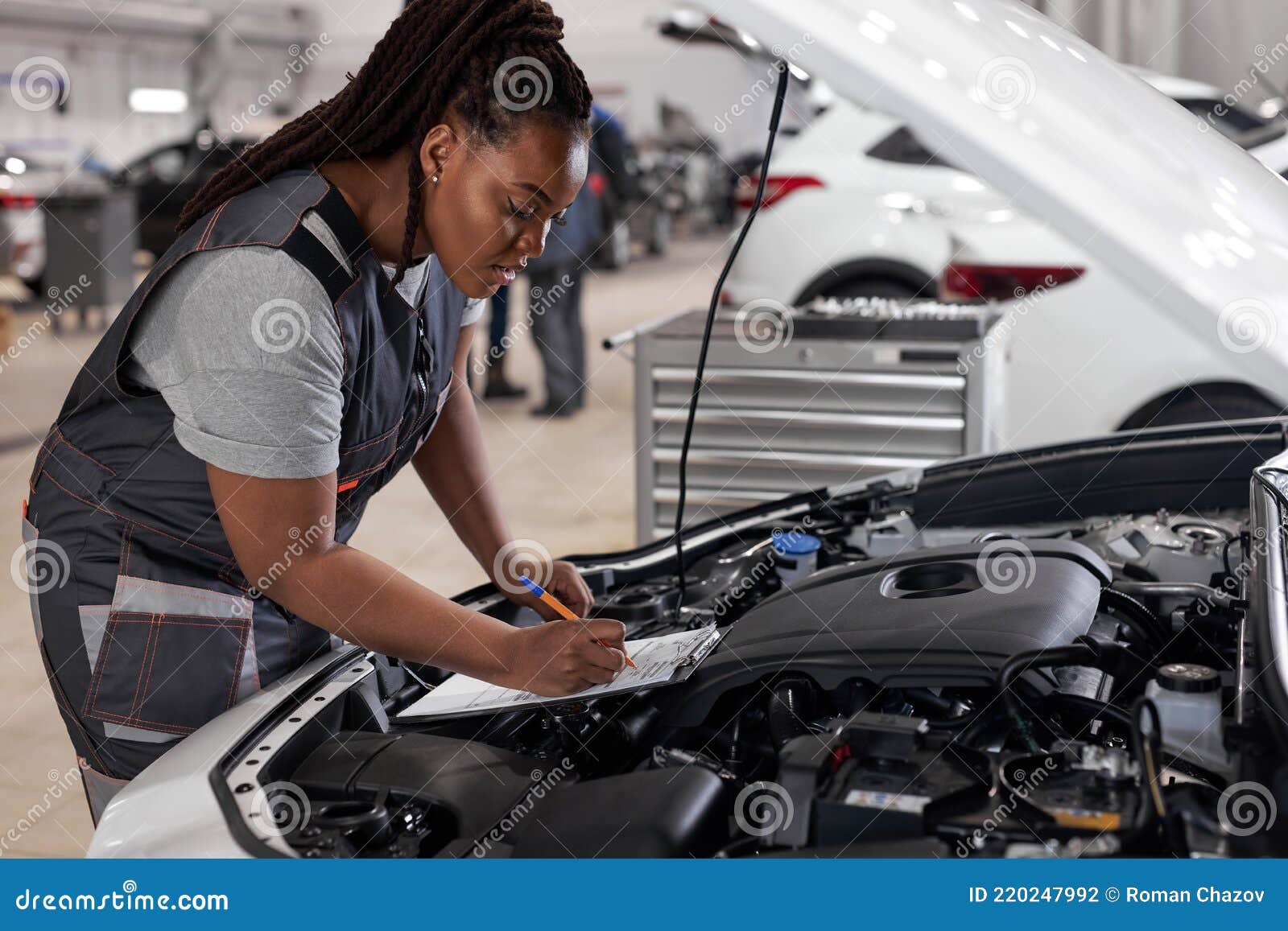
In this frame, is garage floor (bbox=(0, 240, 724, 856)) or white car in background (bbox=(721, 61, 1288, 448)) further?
white car in background (bbox=(721, 61, 1288, 448))

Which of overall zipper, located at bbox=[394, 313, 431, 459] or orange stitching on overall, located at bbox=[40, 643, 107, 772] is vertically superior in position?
overall zipper, located at bbox=[394, 313, 431, 459]

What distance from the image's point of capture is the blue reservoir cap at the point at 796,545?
69.9 inches

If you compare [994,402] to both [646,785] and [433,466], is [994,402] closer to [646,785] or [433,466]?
[433,466]

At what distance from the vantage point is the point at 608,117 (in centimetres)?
602

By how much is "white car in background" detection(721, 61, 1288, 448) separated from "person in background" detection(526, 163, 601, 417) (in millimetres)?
1072

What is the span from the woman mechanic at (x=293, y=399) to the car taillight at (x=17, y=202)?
8.07 m

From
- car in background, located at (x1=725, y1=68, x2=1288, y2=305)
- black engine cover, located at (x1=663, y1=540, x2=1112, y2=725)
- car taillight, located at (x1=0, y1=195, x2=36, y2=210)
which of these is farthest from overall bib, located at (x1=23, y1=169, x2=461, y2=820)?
car taillight, located at (x1=0, y1=195, x2=36, y2=210)

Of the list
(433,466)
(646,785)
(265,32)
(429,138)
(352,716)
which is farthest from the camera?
(265,32)

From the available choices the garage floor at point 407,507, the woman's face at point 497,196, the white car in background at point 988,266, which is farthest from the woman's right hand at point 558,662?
the white car in background at point 988,266

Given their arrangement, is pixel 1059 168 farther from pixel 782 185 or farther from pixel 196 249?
pixel 782 185

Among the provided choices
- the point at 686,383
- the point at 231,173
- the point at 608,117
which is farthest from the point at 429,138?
the point at 608,117

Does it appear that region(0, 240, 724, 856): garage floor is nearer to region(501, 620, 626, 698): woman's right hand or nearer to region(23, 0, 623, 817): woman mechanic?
region(23, 0, 623, 817): woman mechanic

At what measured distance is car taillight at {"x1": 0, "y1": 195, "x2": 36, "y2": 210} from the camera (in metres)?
8.39

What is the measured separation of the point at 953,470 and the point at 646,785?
108cm
